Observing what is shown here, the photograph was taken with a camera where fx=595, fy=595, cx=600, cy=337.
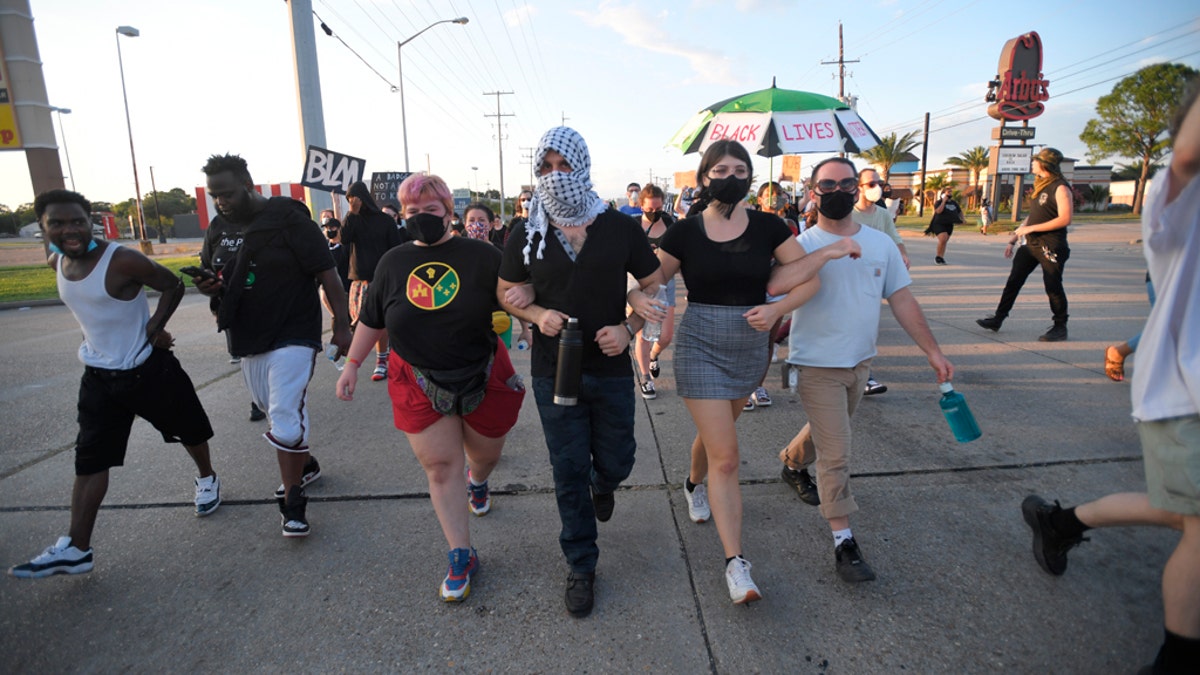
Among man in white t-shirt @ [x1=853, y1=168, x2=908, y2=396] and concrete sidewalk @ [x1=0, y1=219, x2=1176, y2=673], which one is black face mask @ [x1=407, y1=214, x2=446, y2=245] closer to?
concrete sidewalk @ [x1=0, y1=219, x2=1176, y2=673]

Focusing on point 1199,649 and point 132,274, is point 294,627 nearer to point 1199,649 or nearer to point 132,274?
point 132,274

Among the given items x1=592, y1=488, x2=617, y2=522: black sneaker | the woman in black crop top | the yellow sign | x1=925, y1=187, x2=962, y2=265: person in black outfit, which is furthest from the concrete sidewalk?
the yellow sign

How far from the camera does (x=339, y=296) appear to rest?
135 inches

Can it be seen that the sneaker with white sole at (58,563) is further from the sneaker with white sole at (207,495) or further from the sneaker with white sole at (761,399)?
the sneaker with white sole at (761,399)

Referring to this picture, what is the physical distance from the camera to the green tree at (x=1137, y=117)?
38.8 metres

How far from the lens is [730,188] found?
257cm

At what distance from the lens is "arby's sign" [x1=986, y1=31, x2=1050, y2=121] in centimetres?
2834

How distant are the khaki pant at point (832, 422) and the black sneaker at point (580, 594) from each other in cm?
113

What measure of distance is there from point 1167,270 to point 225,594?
379 centimetres

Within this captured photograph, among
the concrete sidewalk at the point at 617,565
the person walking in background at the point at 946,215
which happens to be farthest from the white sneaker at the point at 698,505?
the person walking in background at the point at 946,215

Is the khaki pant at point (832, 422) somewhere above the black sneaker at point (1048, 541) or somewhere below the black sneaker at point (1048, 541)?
above

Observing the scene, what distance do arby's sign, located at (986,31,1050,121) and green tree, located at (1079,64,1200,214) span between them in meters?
16.7

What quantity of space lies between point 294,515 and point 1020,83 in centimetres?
3638

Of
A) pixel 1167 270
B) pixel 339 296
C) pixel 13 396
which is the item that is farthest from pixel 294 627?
pixel 13 396
